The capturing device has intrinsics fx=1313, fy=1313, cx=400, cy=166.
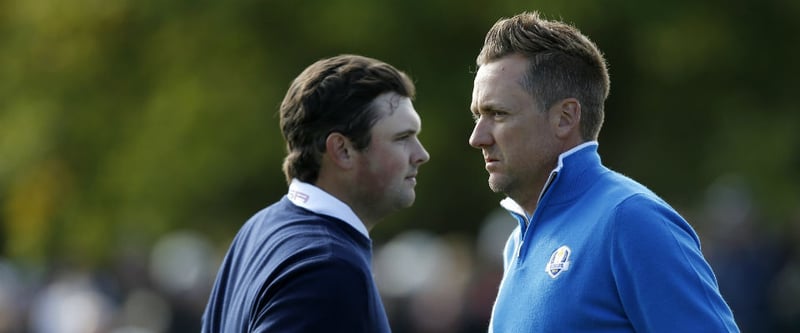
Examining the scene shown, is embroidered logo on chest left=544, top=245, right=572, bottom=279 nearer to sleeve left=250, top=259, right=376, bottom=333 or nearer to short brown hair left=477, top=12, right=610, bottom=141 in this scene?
short brown hair left=477, top=12, right=610, bottom=141

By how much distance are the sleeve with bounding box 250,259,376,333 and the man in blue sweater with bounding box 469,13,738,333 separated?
18.7 inches

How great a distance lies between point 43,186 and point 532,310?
12.6m

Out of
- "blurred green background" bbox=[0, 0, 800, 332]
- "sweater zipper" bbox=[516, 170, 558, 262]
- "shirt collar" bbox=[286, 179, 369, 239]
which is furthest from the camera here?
"blurred green background" bbox=[0, 0, 800, 332]

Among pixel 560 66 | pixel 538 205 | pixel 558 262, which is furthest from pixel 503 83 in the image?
pixel 558 262

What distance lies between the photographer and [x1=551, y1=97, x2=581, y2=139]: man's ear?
439 centimetres

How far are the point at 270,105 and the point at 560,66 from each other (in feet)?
Answer: 34.2

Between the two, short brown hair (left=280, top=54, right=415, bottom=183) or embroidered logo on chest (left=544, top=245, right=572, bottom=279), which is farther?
short brown hair (left=280, top=54, right=415, bottom=183)

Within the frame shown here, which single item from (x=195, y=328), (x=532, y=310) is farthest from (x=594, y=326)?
(x=195, y=328)

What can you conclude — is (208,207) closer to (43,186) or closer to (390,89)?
(43,186)

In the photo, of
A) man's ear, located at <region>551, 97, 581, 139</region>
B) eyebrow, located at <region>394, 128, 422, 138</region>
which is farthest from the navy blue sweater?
man's ear, located at <region>551, 97, 581, 139</region>

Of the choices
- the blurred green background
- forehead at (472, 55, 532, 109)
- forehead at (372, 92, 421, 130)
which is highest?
forehead at (472, 55, 532, 109)

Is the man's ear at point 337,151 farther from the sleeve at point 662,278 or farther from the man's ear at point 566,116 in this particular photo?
the sleeve at point 662,278

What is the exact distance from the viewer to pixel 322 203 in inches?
197

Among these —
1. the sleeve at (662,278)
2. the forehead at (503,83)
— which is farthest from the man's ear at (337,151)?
the sleeve at (662,278)
